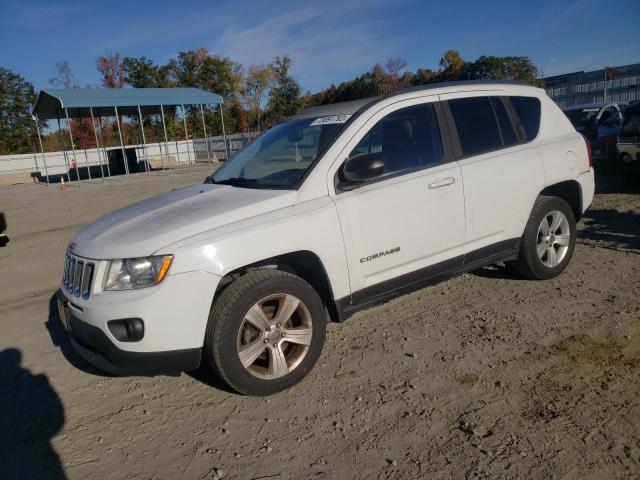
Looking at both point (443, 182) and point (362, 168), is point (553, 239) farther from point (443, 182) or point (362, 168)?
point (362, 168)

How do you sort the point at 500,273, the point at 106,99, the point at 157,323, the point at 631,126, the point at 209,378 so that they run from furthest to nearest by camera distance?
the point at 106,99 < the point at 631,126 < the point at 500,273 < the point at 209,378 < the point at 157,323

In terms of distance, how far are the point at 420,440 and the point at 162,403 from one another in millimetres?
1740

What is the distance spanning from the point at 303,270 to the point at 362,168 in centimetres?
83

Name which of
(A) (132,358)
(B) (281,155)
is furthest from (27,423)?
(B) (281,155)

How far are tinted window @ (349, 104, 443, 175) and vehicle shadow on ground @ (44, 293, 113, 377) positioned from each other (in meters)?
2.70

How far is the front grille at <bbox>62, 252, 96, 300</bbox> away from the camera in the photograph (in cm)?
310

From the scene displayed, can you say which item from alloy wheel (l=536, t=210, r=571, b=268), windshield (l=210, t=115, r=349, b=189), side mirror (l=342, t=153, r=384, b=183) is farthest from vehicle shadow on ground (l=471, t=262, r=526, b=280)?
windshield (l=210, t=115, r=349, b=189)

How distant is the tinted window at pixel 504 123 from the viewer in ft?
14.7

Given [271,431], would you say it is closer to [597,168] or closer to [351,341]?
[351,341]

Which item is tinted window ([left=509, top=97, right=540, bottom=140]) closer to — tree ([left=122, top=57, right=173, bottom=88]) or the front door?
the front door

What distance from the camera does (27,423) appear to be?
124 inches

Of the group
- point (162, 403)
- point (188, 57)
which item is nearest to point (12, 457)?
point (162, 403)

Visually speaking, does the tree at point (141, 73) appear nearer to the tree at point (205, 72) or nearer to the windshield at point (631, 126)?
the tree at point (205, 72)

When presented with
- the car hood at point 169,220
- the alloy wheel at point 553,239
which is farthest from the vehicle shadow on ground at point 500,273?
the car hood at point 169,220
